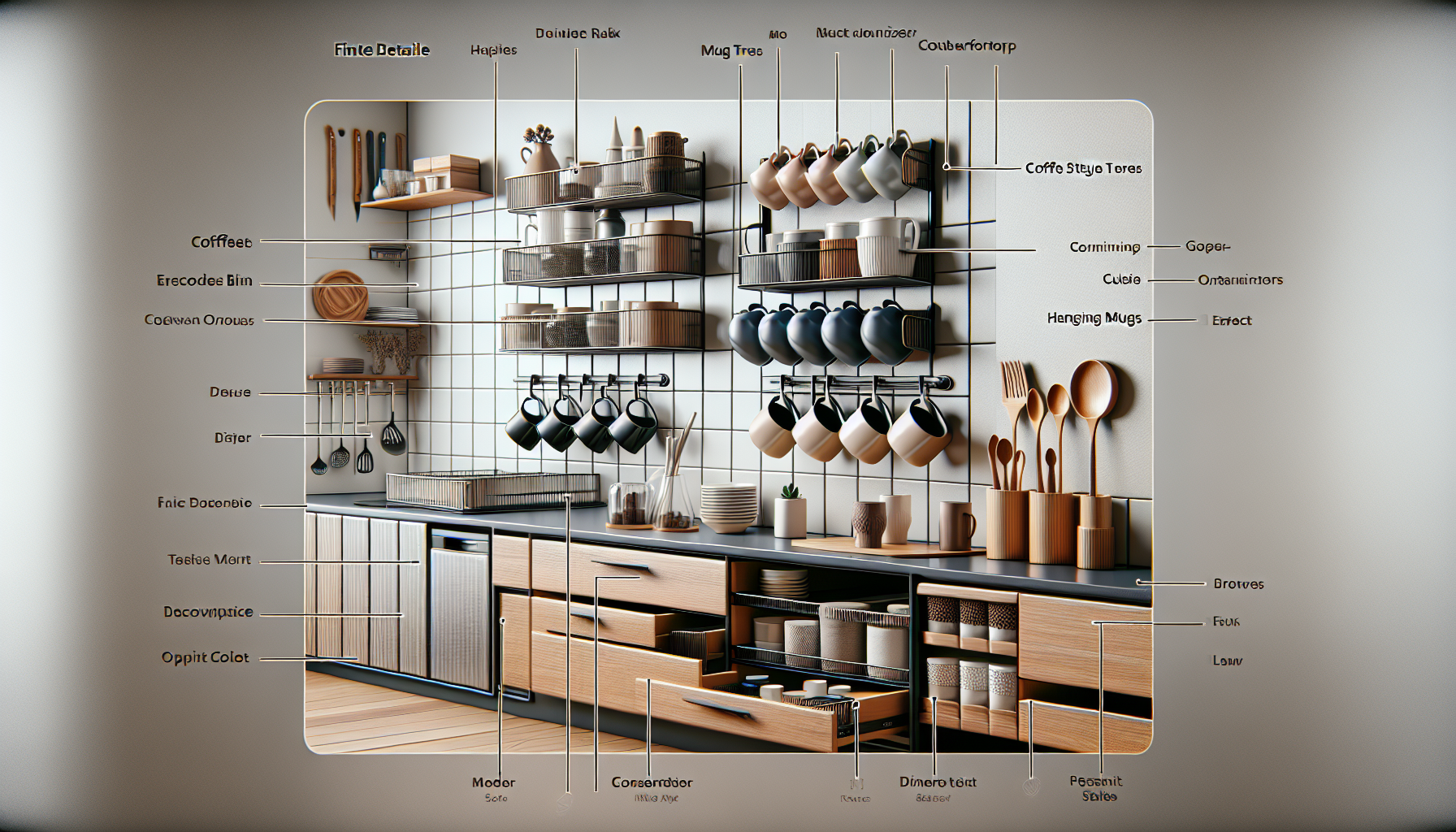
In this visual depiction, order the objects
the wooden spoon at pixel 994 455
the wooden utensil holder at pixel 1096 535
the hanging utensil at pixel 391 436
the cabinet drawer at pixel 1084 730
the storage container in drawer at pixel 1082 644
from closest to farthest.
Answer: the cabinet drawer at pixel 1084 730 < the storage container in drawer at pixel 1082 644 < the wooden utensil holder at pixel 1096 535 < the wooden spoon at pixel 994 455 < the hanging utensil at pixel 391 436

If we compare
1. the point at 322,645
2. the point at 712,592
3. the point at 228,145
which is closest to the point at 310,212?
the point at 322,645

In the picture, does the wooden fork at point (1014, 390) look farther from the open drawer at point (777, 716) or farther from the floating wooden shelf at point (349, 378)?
the floating wooden shelf at point (349, 378)

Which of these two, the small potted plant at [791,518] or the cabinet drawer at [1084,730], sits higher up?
the small potted plant at [791,518]

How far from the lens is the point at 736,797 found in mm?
1640

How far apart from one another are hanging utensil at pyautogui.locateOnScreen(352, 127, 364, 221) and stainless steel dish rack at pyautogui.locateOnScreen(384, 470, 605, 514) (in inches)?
26.6

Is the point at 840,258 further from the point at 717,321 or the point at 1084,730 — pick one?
the point at 1084,730

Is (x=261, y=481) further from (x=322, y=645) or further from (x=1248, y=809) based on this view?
(x=322, y=645)

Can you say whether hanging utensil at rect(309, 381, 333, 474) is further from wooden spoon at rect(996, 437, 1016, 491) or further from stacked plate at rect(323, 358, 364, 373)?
wooden spoon at rect(996, 437, 1016, 491)

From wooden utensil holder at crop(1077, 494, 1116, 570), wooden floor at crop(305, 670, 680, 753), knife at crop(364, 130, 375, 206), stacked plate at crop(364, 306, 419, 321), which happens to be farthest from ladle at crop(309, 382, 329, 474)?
wooden utensil holder at crop(1077, 494, 1116, 570)

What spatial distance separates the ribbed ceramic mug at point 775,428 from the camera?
3.09 meters

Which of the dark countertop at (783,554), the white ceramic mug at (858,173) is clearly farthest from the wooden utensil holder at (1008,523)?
the white ceramic mug at (858,173)

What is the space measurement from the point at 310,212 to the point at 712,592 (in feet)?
6.78

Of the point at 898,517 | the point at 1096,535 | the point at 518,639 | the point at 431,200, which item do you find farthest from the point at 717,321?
the point at 1096,535

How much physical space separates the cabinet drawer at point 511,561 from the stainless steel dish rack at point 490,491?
0.23m
